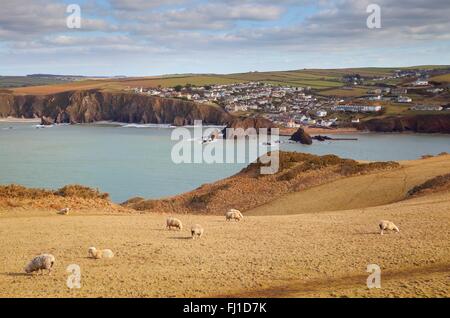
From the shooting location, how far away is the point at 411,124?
119875 millimetres

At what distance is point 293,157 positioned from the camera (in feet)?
146

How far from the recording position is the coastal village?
128500 millimetres

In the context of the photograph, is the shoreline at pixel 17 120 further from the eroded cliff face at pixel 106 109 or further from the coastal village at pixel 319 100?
the coastal village at pixel 319 100

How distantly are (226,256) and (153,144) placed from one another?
288 feet

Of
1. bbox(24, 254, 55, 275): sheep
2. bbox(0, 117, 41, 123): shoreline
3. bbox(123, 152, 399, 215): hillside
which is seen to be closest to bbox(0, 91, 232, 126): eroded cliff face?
bbox(0, 117, 41, 123): shoreline

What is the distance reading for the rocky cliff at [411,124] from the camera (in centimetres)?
11800

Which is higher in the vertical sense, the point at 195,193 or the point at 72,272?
the point at 72,272

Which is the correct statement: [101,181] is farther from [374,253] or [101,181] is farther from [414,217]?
[374,253]

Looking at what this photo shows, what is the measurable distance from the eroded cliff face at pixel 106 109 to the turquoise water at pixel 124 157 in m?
16.5

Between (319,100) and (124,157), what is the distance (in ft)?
278

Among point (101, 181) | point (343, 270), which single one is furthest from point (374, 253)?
point (101, 181)

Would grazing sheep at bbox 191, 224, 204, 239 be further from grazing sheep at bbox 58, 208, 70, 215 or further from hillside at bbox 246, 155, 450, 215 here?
hillside at bbox 246, 155, 450, 215

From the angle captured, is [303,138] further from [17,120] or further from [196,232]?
[17,120]

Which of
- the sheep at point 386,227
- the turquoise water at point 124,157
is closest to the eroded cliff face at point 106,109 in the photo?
the turquoise water at point 124,157
